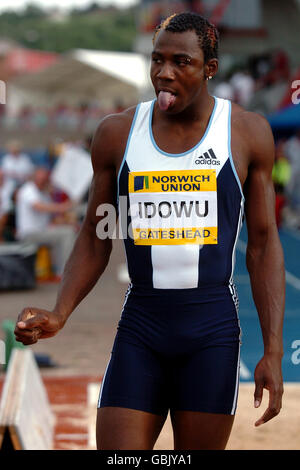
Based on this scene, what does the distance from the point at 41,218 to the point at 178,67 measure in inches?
433

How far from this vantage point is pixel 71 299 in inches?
133

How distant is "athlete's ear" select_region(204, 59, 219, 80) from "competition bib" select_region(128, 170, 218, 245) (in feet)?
1.18

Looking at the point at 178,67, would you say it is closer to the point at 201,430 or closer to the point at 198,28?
the point at 198,28

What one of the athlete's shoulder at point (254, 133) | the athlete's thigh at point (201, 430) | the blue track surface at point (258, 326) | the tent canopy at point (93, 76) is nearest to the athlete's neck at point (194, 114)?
the athlete's shoulder at point (254, 133)

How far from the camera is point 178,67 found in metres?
3.10

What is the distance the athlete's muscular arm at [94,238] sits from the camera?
3289mm

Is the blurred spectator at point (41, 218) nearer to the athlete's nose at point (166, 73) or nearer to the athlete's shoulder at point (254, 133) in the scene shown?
the athlete's shoulder at point (254, 133)

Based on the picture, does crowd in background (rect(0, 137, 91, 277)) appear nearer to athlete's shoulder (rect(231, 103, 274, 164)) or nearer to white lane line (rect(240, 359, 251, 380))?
white lane line (rect(240, 359, 251, 380))

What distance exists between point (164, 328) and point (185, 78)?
90 centimetres

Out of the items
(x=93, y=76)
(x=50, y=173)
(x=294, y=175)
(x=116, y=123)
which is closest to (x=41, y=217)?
(x=50, y=173)

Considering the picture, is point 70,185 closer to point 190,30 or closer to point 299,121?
point 299,121
